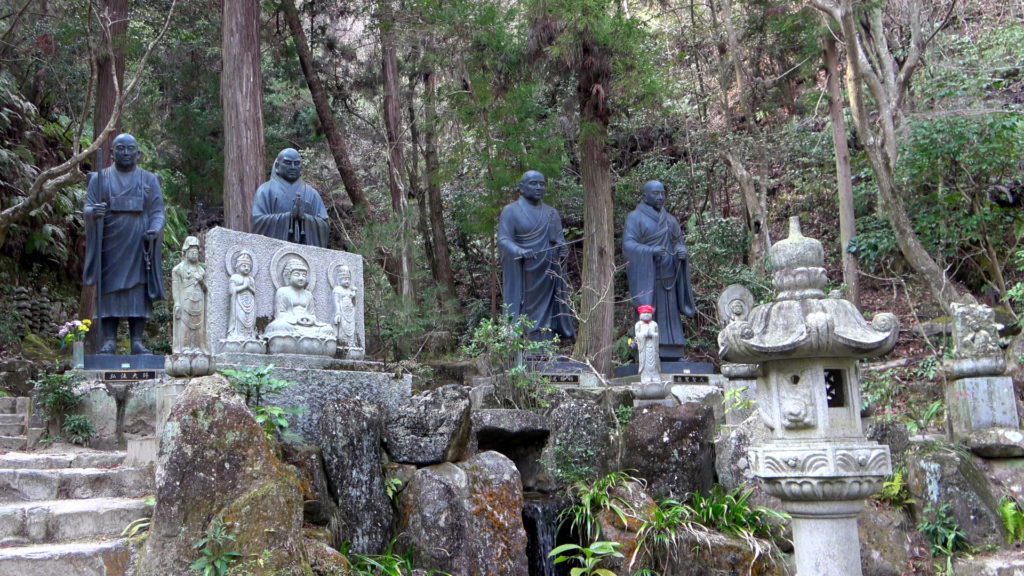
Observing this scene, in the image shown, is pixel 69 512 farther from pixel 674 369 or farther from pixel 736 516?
pixel 674 369

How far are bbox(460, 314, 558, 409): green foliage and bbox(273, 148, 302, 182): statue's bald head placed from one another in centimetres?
248

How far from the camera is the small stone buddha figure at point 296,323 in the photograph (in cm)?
688

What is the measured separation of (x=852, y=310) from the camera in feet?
15.8

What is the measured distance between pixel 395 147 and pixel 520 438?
884 centimetres

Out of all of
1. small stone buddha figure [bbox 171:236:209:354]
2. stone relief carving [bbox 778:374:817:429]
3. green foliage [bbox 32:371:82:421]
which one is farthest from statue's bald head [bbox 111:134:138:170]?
stone relief carving [bbox 778:374:817:429]

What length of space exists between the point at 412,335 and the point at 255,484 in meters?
7.94

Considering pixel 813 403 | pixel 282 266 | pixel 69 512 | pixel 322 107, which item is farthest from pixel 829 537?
pixel 322 107

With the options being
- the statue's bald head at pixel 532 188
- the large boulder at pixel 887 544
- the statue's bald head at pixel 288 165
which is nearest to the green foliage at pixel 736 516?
the large boulder at pixel 887 544

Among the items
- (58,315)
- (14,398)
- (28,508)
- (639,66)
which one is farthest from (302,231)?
(58,315)

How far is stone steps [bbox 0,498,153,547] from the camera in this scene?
192 inches

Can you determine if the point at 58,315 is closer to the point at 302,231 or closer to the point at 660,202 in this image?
the point at 302,231

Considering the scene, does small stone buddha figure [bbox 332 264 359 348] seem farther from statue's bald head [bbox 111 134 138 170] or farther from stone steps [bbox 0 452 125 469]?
statue's bald head [bbox 111 134 138 170]

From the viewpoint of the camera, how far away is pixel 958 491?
6.95m

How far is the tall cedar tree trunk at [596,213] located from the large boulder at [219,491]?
671cm
